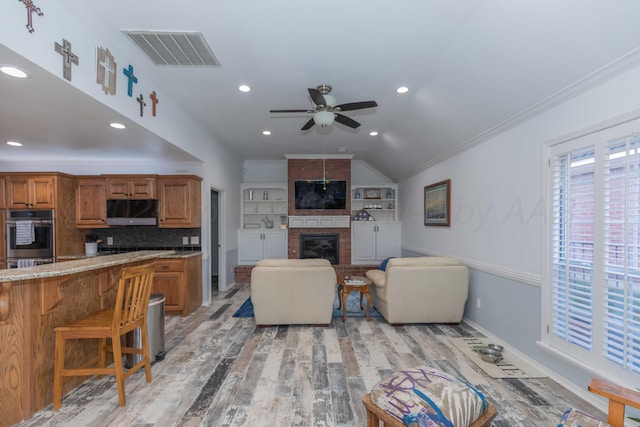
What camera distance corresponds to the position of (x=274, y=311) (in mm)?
3859

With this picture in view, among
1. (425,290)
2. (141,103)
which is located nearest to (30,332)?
(141,103)

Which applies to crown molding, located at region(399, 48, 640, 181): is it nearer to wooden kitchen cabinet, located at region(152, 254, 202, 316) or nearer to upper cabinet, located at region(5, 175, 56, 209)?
wooden kitchen cabinet, located at region(152, 254, 202, 316)

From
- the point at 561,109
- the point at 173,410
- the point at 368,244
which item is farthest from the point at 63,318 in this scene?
the point at 368,244

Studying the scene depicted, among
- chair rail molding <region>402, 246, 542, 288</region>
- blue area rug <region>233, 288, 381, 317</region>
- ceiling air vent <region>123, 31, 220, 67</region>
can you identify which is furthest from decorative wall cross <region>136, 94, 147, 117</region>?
chair rail molding <region>402, 246, 542, 288</region>

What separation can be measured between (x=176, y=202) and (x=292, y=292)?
2367 mm

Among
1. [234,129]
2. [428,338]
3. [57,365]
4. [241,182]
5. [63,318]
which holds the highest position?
[234,129]

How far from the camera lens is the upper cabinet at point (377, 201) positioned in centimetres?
762

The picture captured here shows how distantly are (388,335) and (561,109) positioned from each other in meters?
2.86

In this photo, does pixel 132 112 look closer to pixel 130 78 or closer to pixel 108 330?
pixel 130 78

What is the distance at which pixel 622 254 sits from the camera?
205 centimetres

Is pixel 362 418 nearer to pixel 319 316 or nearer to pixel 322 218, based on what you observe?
pixel 319 316

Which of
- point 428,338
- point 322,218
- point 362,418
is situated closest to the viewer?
point 362,418

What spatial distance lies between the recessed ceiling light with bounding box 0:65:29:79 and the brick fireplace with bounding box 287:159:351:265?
16.8ft

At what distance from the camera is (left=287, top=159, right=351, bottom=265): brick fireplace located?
7020 mm
